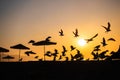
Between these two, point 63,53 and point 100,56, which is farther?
point 63,53
